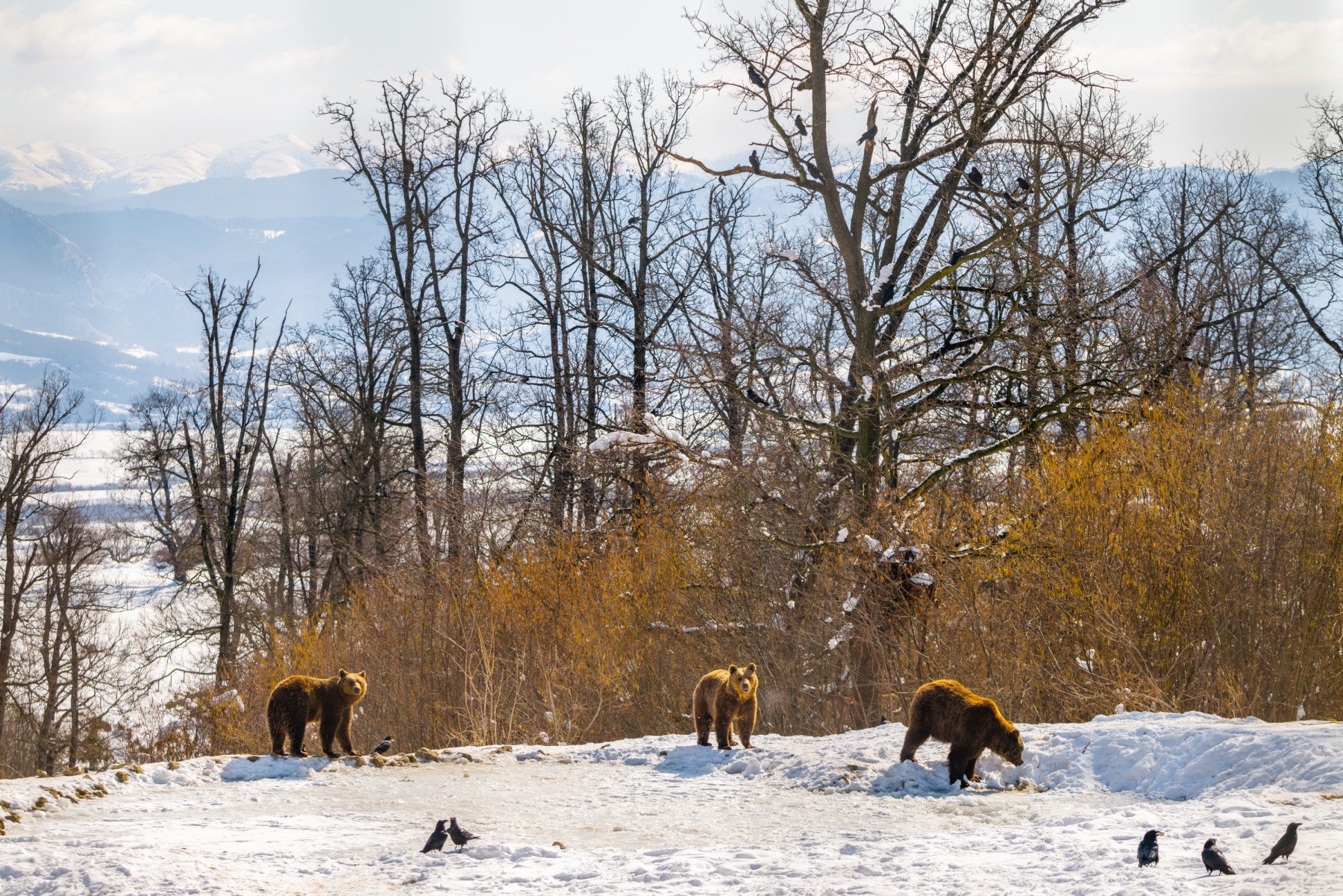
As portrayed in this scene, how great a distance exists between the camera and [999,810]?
5.70 metres

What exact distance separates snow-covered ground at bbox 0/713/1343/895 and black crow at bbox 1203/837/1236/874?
45mm

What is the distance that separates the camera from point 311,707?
26.8 feet

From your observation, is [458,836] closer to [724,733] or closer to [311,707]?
[724,733]

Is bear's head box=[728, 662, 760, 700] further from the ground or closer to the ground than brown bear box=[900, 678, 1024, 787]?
further from the ground

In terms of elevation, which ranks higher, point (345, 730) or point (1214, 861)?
point (345, 730)

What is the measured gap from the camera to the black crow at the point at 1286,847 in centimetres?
404

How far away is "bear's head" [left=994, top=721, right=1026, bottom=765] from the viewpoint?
6.29m

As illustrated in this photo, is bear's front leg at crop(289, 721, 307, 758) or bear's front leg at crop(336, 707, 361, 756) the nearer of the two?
bear's front leg at crop(289, 721, 307, 758)

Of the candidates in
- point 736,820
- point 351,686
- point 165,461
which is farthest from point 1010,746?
point 165,461

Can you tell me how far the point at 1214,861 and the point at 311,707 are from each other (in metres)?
6.37

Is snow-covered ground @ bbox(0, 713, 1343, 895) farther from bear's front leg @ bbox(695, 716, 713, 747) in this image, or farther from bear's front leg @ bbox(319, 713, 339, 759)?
bear's front leg @ bbox(319, 713, 339, 759)

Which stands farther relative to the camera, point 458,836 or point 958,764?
point 958,764

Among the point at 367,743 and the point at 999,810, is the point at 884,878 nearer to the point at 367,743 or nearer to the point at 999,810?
the point at 999,810

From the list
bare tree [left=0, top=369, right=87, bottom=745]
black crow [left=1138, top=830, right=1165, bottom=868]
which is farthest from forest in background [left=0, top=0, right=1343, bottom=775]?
black crow [left=1138, top=830, right=1165, bottom=868]
